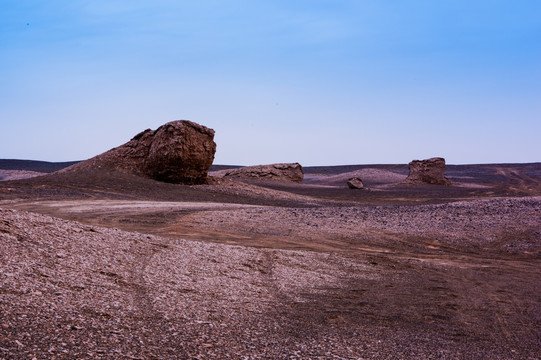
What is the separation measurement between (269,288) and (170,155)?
70.6ft

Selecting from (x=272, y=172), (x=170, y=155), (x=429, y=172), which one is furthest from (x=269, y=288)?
(x=429, y=172)

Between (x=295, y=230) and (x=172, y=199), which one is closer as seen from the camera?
(x=295, y=230)

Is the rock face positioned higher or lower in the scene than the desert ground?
higher

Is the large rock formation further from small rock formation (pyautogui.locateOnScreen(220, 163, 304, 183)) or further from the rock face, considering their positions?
the rock face

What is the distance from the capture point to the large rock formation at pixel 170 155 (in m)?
28.5

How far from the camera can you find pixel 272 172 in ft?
145

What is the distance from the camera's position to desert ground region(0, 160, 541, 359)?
4793 mm

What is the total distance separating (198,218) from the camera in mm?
15461

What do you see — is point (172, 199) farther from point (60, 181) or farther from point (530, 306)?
point (530, 306)

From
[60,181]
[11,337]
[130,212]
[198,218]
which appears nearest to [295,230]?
[198,218]

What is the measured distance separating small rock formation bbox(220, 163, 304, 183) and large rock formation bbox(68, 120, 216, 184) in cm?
1358

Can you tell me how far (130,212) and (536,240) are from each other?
39.2 ft

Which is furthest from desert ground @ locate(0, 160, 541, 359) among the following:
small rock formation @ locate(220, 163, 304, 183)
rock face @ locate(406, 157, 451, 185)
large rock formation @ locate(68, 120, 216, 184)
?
rock face @ locate(406, 157, 451, 185)

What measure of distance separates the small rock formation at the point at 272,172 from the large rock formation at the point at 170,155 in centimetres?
1358
